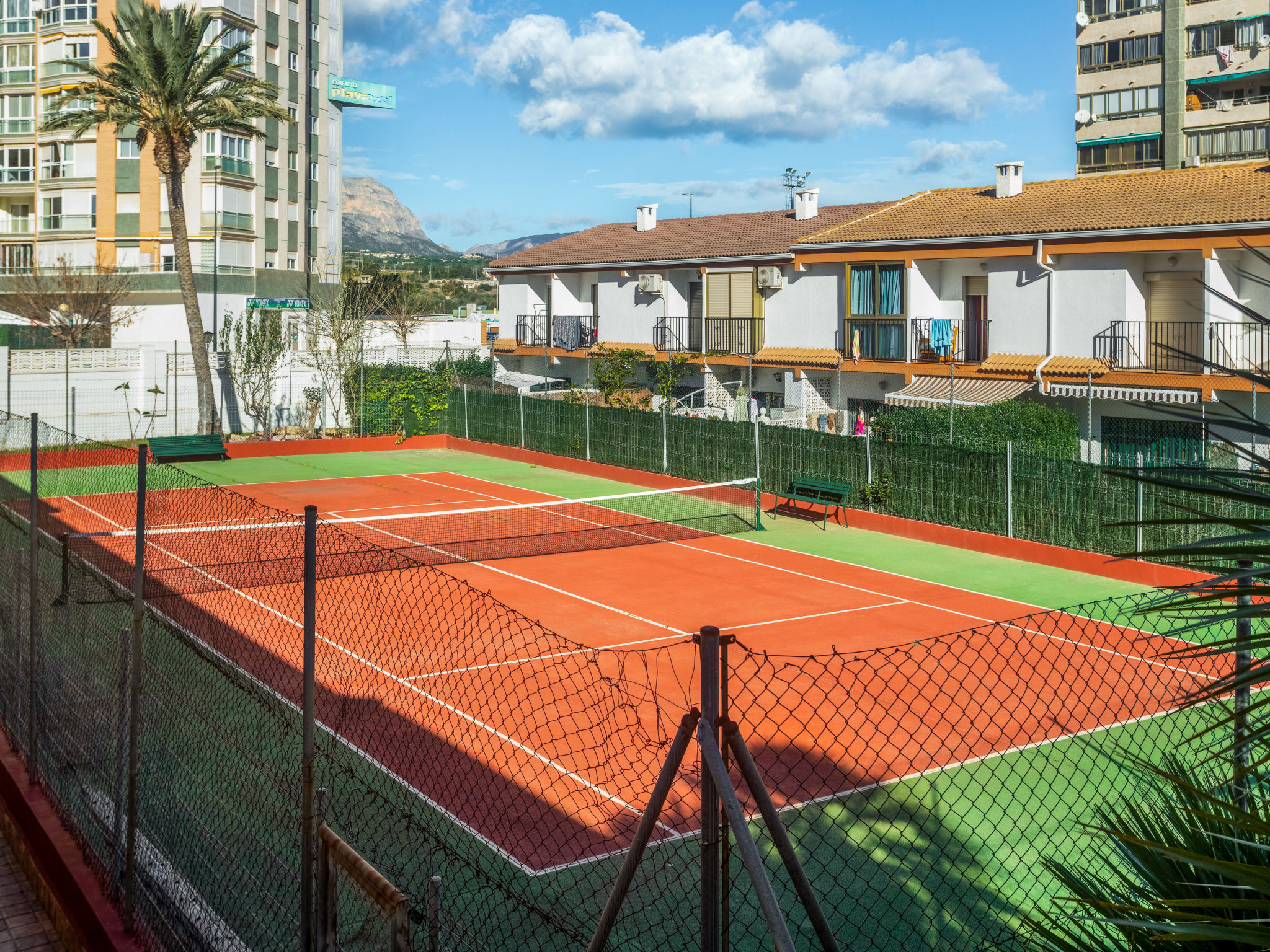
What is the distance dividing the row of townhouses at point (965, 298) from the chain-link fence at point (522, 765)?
12.6 meters

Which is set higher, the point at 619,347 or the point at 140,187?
the point at 140,187

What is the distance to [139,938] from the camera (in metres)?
6.33

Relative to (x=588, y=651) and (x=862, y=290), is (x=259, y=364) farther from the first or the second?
(x=588, y=651)

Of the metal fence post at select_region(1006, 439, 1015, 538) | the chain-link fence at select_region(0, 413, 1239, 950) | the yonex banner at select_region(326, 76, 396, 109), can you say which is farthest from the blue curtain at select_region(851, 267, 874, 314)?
the yonex banner at select_region(326, 76, 396, 109)

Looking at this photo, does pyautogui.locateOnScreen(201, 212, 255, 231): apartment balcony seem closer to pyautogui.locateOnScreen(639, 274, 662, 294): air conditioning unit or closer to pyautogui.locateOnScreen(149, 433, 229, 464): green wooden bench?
pyautogui.locateOnScreen(639, 274, 662, 294): air conditioning unit

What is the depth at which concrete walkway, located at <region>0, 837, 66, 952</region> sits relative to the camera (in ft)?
24.1

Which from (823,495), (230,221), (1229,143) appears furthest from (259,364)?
(1229,143)

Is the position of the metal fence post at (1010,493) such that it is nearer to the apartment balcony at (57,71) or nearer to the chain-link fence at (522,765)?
the chain-link fence at (522,765)

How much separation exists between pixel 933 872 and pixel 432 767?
4219 millimetres

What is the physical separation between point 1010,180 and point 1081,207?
173 inches

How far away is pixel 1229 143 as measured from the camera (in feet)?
203

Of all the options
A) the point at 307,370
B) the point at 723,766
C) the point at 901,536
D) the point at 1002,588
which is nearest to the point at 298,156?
the point at 307,370

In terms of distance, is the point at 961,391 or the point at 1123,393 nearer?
the point at 1123,393

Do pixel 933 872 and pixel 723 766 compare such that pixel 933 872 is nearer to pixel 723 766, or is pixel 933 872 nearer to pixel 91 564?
pixel 723 766
